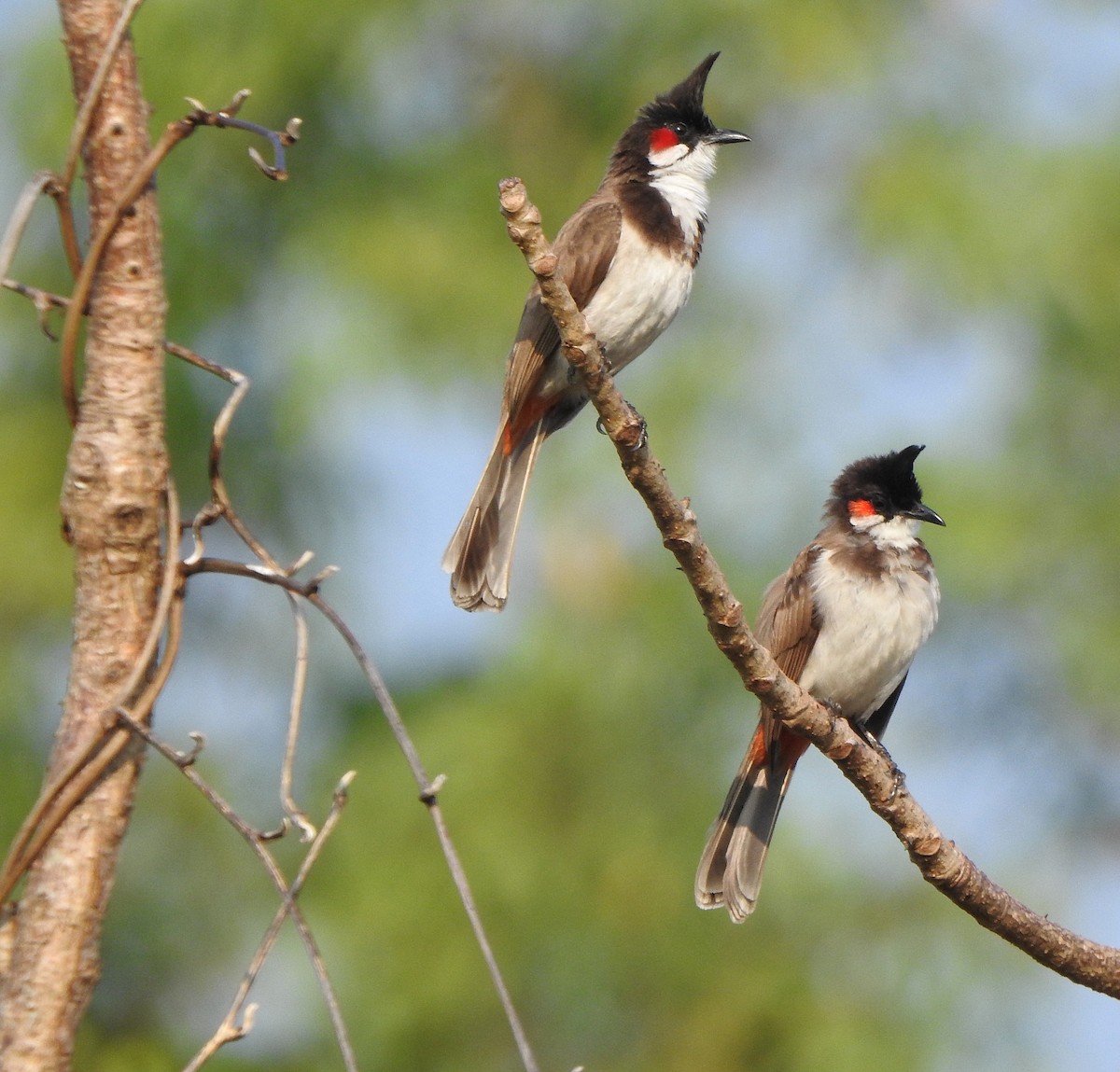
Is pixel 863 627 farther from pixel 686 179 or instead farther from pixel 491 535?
pixel 686 179

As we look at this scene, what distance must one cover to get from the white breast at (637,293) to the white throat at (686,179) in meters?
0.14

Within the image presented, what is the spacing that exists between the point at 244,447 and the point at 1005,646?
417 centimetres

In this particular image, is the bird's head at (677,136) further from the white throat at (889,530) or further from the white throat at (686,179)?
the white throat at (889,530)

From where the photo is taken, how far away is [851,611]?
3.97 m

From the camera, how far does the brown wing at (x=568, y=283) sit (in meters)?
3.53

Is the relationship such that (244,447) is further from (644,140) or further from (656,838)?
(644,140)

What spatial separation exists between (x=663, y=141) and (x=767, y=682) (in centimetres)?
217

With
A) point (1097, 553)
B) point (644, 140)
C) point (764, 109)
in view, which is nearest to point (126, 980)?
point (644, 140)

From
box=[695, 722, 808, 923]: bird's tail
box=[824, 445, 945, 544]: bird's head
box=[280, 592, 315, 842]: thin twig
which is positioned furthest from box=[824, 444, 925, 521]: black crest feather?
box=[280, 592, 315, 842]: thin twig

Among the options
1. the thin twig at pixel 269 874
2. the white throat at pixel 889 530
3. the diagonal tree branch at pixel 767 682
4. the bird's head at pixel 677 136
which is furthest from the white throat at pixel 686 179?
the thin twig at pixel 269 874

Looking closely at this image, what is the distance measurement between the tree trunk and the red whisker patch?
217 centimetres

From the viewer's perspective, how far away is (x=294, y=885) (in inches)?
77.6

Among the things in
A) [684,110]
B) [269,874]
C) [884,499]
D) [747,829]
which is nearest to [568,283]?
[684,110]

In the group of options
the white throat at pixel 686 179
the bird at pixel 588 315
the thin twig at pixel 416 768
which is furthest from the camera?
the white throat at pixel 686 179
